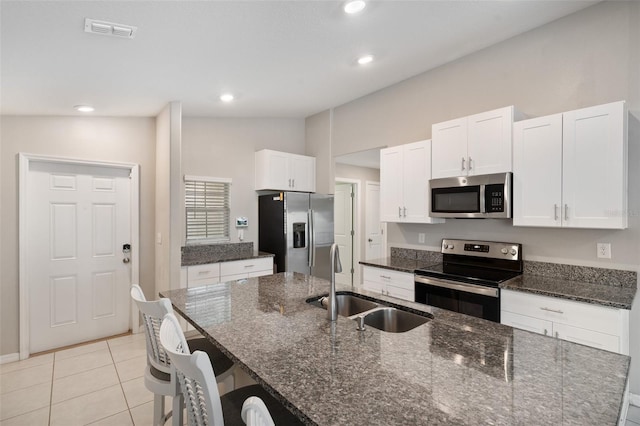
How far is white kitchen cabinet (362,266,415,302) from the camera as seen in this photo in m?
3.09

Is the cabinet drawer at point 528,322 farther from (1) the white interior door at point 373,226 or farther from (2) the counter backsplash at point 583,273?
(1) the white interior door at point 373,226

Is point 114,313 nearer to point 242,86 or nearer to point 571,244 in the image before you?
point 242,86

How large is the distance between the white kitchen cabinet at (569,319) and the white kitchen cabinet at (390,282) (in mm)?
829

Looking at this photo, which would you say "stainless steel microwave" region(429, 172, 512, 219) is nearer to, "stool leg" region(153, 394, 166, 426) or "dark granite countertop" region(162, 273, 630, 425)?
"dark granite countertop" region(162, 273, 630, 425)

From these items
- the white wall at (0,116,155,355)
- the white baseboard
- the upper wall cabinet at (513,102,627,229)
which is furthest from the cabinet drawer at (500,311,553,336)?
the white baseboard

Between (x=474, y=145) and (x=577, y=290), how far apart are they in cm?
134

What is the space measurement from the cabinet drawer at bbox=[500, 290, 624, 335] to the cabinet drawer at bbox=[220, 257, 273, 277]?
2.76 meters

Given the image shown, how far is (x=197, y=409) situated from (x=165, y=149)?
3194 millimetres

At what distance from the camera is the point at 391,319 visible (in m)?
1.84

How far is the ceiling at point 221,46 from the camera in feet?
6.44

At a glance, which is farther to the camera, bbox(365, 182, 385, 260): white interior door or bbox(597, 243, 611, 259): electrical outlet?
bbox(365, 182, 385, 260): white interior door

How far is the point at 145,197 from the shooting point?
403 cm

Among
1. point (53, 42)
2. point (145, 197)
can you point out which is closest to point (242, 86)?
point (53, 42)

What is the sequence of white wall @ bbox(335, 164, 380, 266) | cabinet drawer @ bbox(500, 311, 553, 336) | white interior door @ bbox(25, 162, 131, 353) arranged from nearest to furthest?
1. cabinet drawer @ bbox(500, 311, 553, 336)
2. white interior door @ bbox(25, 162, 131, 353)
3. white wall @ bbox(335, 164, 380, 266)
